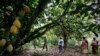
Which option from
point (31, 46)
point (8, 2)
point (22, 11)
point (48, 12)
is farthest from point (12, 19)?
point (31, 46)

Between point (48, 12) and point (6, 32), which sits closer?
point (6, 32)

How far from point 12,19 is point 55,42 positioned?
2392 centimetres

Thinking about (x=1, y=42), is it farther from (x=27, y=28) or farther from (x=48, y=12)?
(x=48, y=12)

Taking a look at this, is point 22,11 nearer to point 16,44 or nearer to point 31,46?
point 16,44

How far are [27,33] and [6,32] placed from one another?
0.16m

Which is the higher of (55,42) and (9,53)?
(55,42)

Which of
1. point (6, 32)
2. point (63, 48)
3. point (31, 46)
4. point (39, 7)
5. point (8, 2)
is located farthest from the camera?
point (31, 46)

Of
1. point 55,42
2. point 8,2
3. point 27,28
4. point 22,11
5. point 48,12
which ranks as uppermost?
point 55,42

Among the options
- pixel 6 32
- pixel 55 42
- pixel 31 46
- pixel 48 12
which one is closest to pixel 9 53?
pixel 6 32

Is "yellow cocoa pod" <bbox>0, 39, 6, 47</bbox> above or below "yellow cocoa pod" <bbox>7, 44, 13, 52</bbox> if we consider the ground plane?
above

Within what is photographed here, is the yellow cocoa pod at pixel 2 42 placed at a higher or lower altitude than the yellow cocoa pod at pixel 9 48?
higher

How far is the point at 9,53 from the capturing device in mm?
2143

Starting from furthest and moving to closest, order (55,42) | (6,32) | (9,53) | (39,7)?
(55,42) < (9,53) < (6,32) < (39,7)

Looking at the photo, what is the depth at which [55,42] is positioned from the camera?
85.1ft
